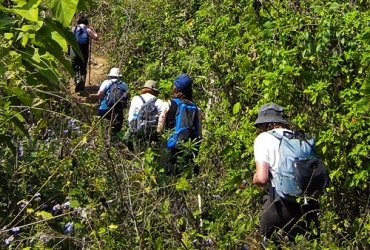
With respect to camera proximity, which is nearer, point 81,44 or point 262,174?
point 262,174

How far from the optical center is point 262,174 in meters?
4.77

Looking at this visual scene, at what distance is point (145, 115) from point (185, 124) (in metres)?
0.58

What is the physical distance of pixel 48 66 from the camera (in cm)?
305

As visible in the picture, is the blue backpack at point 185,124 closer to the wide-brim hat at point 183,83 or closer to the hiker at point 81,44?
the wide-brim hat at point 183,83

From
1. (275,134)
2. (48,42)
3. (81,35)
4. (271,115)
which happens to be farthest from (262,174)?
(81,35)

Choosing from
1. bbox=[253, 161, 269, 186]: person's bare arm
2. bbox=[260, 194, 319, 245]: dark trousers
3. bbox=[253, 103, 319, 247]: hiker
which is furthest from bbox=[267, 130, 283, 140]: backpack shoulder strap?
bbox=[260, 194, 319, 245]: dark trousers

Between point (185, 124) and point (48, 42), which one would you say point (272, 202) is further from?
point (48, 42)

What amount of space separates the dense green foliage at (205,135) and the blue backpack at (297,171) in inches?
13.1

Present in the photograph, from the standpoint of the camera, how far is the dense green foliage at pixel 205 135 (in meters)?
3.21

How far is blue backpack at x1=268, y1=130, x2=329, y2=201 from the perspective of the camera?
464 centimetres

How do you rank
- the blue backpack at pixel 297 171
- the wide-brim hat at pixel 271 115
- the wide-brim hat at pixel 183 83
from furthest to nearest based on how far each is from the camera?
the wide-brim hat at pixel 183 83 < the wide-brim hat at pixel 271 115 < the blue backpack at pixel 297 171

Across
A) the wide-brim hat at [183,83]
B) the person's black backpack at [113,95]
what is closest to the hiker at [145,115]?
the wide-brim hat at [183,83]

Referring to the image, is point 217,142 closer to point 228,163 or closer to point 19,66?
point 228,163

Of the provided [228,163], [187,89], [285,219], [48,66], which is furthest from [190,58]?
[48,66]
